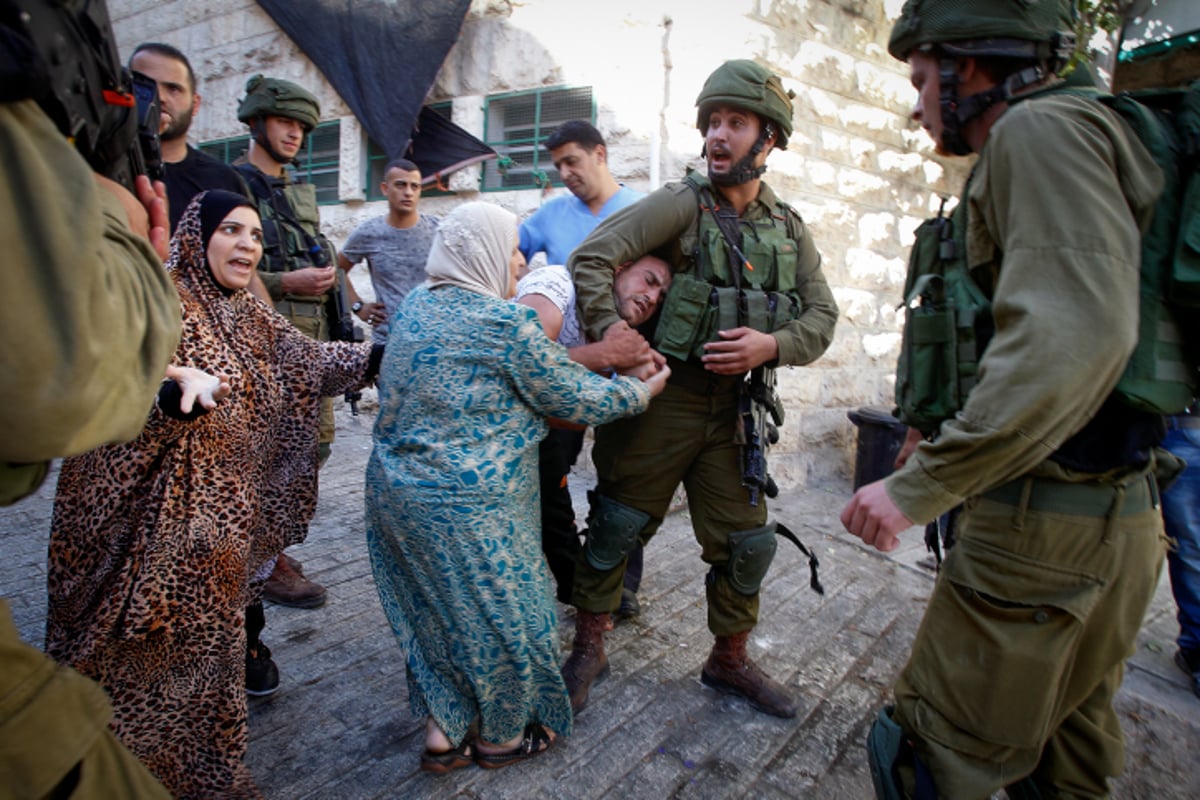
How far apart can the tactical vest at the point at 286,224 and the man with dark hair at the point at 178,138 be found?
0.26m

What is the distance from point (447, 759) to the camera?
221cm

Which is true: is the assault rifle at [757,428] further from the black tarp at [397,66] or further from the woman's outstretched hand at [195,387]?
the black tarp at [397,66]

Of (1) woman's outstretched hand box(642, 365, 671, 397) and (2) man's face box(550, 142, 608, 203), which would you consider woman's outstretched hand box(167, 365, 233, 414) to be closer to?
(1) woman's outstretched hand box(642, 365, 671, 397)

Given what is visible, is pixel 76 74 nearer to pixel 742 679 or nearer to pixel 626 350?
pixel 626 350

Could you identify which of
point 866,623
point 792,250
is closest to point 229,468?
point 792,250

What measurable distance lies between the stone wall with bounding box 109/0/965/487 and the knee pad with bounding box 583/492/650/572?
2.92m

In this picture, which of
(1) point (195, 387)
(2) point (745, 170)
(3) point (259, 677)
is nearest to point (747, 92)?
(2) point (745, 170)

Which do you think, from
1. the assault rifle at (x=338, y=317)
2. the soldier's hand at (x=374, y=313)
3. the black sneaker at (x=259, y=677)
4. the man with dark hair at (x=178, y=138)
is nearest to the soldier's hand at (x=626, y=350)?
the black sneaker at (x=259, y=677)

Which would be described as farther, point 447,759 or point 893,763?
point 447,759

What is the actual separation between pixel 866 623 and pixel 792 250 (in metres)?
1.81

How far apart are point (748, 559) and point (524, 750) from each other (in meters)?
0.98

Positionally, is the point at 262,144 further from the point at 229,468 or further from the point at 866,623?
the point at 866,623

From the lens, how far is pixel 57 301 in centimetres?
79

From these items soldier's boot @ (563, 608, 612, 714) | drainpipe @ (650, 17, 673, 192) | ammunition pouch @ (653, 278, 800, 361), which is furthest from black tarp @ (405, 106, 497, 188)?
soldier's boot @ (563, 608, 612, 714)
